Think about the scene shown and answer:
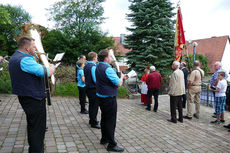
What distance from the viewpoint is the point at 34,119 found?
2664 mm

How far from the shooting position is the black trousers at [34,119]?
2.63m

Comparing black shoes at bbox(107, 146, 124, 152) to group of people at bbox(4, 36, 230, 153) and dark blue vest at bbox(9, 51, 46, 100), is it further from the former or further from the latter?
dark blue vest at bbox(9, 51, 46, 100)

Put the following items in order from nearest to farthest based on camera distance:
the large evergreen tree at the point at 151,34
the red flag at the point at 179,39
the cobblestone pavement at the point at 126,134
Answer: the cobblestone pavement at the point at 126,134
the red flag at the point at 179,39
the large evergreen tree at the point at 151,34

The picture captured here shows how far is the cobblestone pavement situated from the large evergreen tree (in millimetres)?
8336

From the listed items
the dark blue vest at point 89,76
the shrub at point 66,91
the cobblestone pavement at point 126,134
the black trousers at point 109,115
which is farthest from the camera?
the shrub at point 66,91

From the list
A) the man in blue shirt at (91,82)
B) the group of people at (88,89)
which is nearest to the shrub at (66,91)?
the group of people at (88,89)

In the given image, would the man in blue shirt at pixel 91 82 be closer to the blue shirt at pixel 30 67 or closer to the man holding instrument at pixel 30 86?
the man holding instrument at pixel 30 86

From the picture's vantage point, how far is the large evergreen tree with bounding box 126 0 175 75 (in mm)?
14281

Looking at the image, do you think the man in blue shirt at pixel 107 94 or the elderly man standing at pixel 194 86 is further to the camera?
the elderly man standing at pixel 194 86

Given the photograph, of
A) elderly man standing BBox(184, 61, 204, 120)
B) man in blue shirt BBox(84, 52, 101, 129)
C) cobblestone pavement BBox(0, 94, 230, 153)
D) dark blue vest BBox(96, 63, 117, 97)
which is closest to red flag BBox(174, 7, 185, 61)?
elderly man standing BBox(184, 61, 204, 120)

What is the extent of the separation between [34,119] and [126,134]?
250cm

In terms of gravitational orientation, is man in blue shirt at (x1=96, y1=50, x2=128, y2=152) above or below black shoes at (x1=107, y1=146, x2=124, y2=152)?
above

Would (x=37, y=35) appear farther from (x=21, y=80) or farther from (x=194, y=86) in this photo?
(x=194, y=86)

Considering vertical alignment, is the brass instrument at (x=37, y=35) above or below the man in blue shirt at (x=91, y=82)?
above
